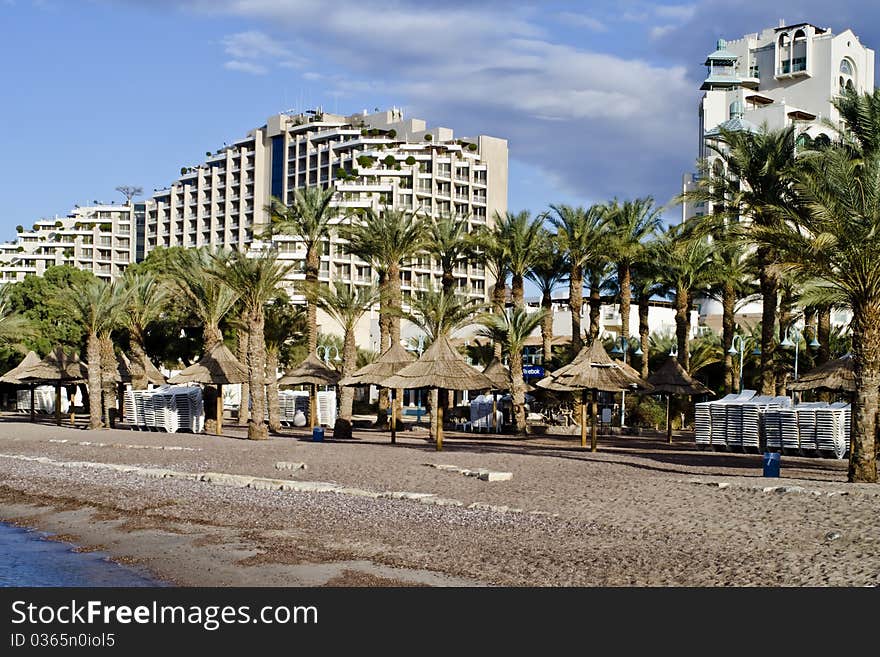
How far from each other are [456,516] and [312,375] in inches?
866

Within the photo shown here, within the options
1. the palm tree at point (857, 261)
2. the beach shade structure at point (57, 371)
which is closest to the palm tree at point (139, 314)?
the beach shade structure at point (57, 371)

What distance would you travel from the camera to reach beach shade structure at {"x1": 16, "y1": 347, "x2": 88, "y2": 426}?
41969mm

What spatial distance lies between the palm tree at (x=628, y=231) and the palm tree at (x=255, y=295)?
48.6 ft

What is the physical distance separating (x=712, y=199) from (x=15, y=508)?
18630 mm

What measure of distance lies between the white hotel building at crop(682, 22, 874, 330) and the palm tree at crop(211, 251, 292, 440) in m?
70.7

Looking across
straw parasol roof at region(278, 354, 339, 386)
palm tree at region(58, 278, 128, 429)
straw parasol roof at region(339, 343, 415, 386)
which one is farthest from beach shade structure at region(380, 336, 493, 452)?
palm tree at region(58, 278, 128, 429)

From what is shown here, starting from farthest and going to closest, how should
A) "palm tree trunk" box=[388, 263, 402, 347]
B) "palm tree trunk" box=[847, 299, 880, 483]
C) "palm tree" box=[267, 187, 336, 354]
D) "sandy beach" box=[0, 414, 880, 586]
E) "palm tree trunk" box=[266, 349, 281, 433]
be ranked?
"palm tree" box=[267, 187, 336, 354], "palm tree trunk" box=[388, 263, 402, 347], "palm tree trunk" box=[266, 349, 281, 433], "palm tree trunk" box=[847, 299, 880, 483], "sandy beach" box=[0, 414, 880, 586]

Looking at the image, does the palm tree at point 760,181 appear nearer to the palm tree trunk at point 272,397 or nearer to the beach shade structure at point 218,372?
the palm tree trunk at point 272,397

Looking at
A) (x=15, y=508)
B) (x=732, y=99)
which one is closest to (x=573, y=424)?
(x=15, y=508)

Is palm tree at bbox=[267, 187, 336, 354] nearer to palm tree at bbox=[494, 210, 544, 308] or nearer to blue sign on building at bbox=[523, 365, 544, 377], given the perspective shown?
palm tree at bbox=[494, 210, 544, 308]

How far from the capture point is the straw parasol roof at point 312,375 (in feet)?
121

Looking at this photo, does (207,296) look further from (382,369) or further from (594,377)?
(594,377)
